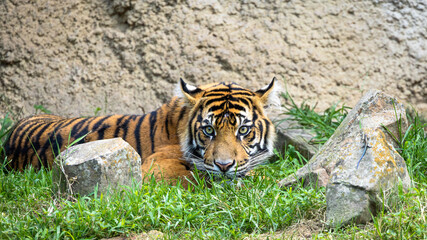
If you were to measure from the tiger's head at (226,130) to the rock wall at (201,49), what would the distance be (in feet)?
7.47

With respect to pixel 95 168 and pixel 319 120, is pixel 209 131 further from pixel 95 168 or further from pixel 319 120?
pixel 319 120

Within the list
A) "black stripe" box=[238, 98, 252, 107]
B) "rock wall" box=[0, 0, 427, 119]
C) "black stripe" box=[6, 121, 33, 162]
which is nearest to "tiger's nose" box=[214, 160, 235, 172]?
"black stripe" box=[238, 98, 252, 107]

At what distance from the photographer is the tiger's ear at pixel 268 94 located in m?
5.02

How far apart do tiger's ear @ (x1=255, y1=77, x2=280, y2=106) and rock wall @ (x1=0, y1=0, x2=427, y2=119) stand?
2283 mm

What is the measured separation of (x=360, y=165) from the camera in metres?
3.53

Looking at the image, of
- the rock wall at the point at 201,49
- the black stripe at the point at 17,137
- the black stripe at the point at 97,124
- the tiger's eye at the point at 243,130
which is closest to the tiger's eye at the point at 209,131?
the tiger's eye at the point at 243,130

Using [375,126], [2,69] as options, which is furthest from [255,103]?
[2,69]

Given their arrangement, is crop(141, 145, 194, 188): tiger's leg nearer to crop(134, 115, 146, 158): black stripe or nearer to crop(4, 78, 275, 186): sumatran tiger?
crop(4, 78, 275, 186): sumatran tiger

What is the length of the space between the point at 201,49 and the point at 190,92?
2454 millimetres

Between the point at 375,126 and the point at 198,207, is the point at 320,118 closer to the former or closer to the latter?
the point at 375,126

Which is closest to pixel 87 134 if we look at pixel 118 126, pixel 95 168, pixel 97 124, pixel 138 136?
pixel 97 124

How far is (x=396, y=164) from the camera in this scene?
363 cm

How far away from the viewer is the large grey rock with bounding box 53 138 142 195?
376 centimetres

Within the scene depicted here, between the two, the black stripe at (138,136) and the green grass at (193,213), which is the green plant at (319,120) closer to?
the green grass at (193,213)
